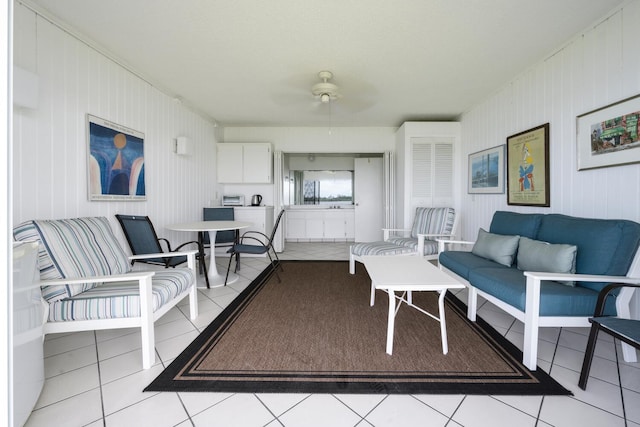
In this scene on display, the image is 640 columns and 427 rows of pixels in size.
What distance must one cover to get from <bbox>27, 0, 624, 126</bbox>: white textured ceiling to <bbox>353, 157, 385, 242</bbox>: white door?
8.45 feet

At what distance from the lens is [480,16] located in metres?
2.11

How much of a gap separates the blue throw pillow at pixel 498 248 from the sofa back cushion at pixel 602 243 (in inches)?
13.7

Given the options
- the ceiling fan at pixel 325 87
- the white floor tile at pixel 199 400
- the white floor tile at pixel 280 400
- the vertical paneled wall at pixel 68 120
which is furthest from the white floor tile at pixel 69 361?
the ceiling fan at pixel 325 87

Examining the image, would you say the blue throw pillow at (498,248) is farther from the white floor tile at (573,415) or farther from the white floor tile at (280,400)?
the white floor tile at (280,400)

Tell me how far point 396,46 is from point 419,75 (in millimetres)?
755

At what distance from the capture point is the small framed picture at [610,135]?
1.94 m

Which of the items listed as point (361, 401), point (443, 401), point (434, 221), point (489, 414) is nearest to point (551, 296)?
point (489, 414)

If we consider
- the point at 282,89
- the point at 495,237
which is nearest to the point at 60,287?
the point at 282,89

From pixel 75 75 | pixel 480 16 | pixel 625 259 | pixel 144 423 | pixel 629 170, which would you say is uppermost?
pixel 480 16

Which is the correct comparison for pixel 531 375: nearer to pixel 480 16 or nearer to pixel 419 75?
pixel 480 16

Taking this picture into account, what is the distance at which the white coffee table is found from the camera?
1.71 meters

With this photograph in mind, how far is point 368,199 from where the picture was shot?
6.32m

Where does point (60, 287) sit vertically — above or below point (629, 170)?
below

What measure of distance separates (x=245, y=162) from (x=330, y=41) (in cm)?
324
